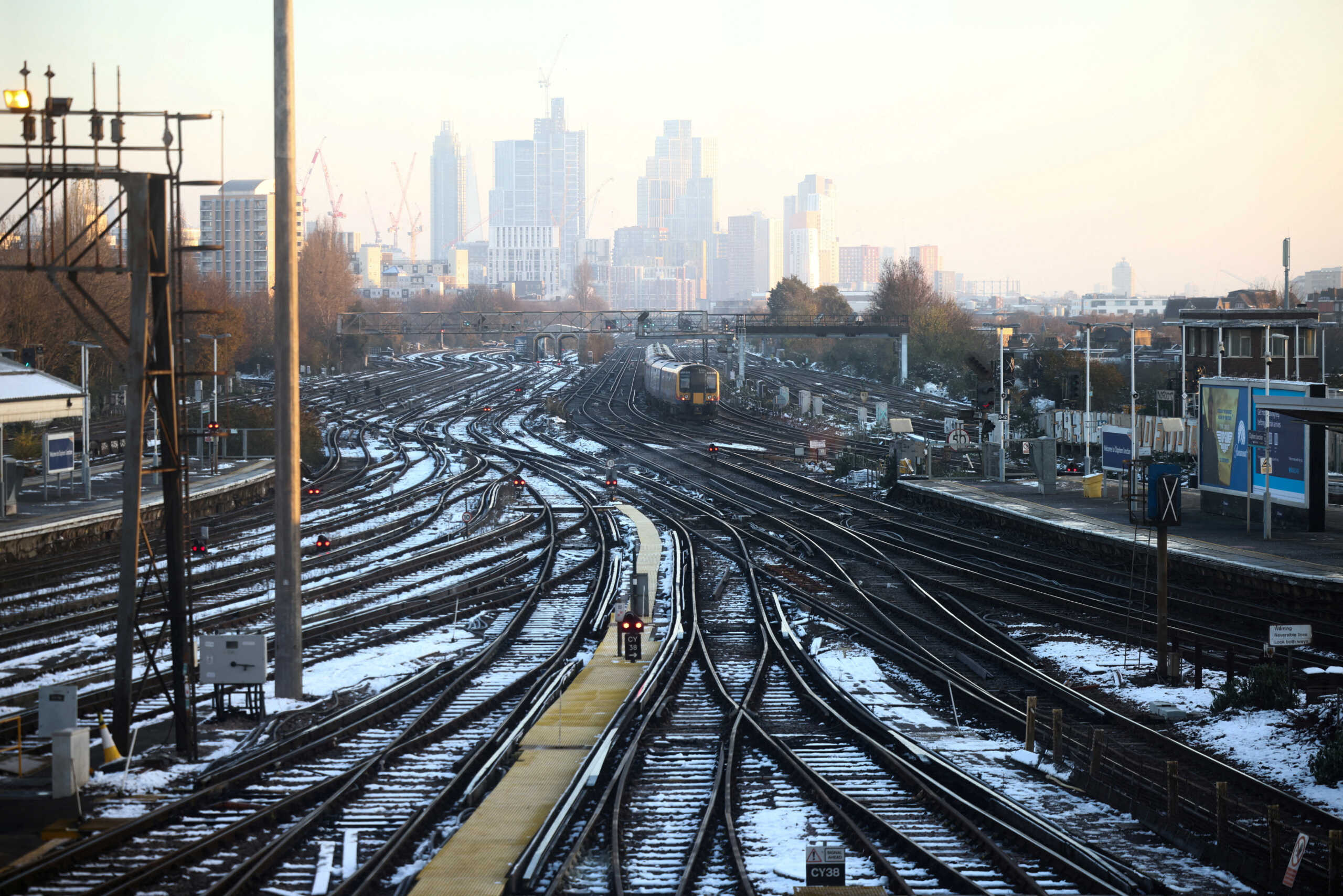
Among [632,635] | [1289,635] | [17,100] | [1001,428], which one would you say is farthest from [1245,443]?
[17,100]

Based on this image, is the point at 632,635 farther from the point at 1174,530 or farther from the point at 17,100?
the point at 1174,530

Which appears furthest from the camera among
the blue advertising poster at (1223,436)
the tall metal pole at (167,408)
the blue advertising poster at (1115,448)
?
the blue advertising poster at (1115,448)

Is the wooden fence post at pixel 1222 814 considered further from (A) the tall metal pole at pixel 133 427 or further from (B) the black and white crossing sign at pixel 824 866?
(A) the tall metal pole at pixel 133 427

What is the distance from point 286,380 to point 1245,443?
19.6 metres

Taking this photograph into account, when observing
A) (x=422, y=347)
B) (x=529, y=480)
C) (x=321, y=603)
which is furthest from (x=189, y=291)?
(x=422, y=347)

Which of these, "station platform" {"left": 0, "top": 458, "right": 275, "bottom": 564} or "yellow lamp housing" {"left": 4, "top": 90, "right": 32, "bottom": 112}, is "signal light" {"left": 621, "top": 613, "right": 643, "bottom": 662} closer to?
"yellow lamp housing" {"left": 4, "top": 90, "right": 32, "bottom": 112}

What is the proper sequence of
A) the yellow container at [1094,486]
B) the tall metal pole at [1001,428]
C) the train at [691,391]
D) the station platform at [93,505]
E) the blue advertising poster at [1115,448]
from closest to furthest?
1. the station platform at [93,505]
2. the blue advertising poster at [1115,448]
3. the yellow container at [1094,486]
4. the tall metal pole at [1001,428]
5. the train at [691,391]

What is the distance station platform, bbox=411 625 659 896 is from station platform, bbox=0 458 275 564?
11.1m

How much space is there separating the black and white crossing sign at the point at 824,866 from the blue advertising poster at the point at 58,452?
24.3 m

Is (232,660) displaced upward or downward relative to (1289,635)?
downward

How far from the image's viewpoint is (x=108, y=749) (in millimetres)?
11875

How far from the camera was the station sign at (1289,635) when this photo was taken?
546 inches

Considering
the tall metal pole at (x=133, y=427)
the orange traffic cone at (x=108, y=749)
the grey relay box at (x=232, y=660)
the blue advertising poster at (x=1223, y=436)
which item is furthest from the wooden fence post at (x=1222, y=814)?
the blue advertising poster at (x=1223, y=436)

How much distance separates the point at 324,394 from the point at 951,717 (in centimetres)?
6330
